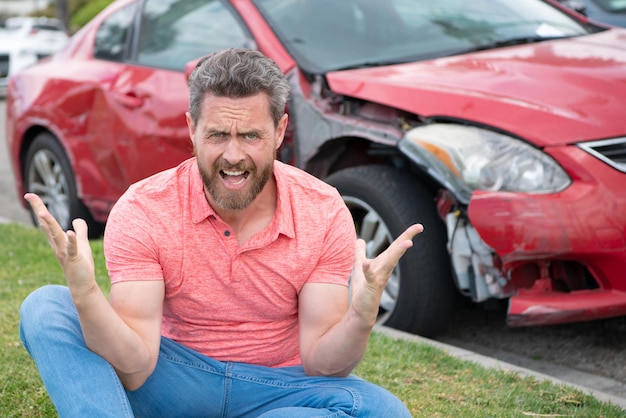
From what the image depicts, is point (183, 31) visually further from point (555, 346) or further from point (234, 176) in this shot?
point (234, 176)

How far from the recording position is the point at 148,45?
18.0ft

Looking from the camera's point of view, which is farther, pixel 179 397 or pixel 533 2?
pixel 533 2

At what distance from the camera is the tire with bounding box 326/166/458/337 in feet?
13.4

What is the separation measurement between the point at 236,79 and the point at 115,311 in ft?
2.16

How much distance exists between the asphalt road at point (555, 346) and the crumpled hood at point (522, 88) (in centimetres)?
89

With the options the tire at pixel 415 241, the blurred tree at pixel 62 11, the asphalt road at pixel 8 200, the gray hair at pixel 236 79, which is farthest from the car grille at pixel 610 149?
the blurred tree at pixel 62 11

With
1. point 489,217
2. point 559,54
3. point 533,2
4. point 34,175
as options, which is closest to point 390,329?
point 489,217

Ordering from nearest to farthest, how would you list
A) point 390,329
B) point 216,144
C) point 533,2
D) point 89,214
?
point 216,144
point 390,329
point 533,2
point 89,214

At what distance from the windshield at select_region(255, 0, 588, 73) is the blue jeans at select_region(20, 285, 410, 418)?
6.70 feet

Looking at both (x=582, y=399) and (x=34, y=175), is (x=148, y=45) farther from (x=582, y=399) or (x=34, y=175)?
(x=582, y=399)

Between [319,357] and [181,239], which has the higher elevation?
[181,239]

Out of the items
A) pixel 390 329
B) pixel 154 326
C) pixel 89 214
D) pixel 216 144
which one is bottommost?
pixel 89 214

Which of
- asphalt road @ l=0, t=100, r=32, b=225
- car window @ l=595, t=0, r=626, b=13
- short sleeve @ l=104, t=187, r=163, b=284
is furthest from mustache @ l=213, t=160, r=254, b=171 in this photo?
car window @ l=595, t=0, r=626, b=13

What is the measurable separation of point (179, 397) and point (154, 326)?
9.5 inches
